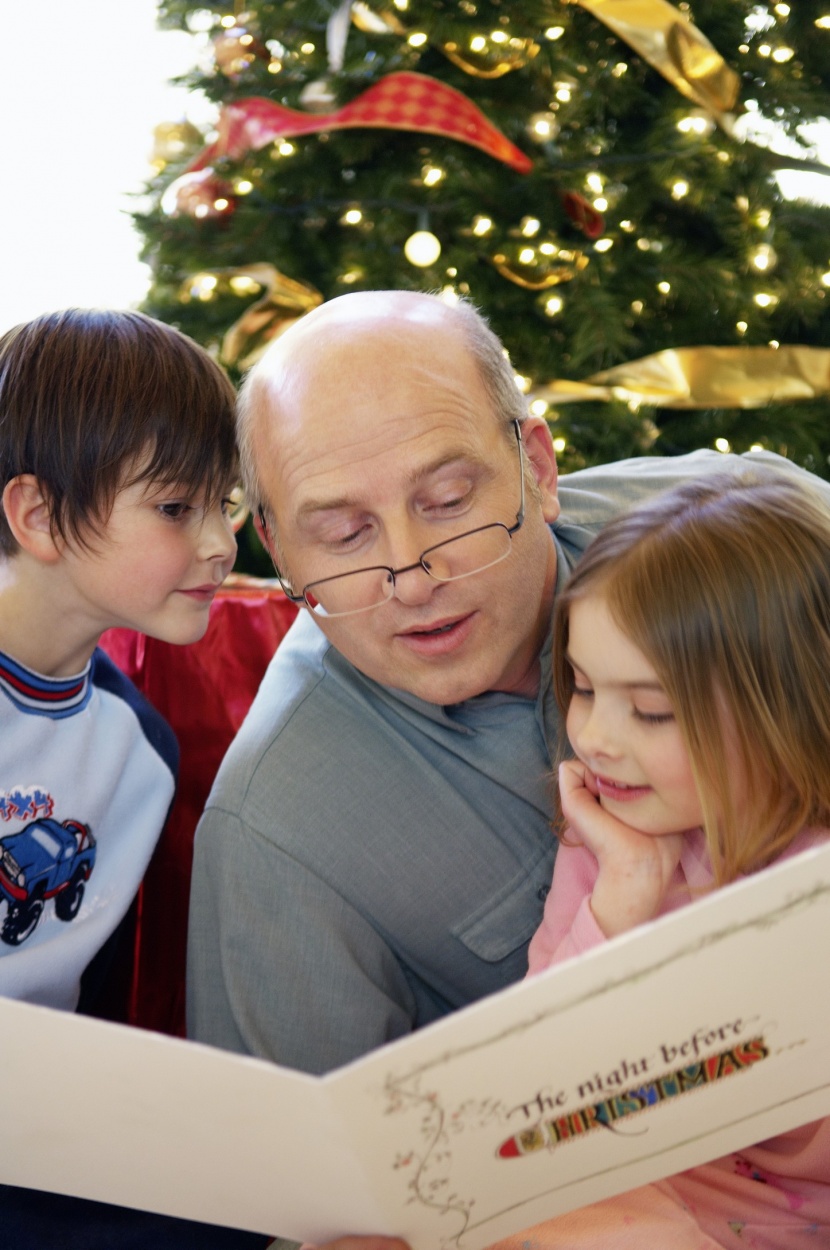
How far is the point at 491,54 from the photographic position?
2.42m

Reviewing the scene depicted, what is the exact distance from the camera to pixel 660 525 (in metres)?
1.23

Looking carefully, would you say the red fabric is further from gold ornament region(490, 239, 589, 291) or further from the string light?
the string light

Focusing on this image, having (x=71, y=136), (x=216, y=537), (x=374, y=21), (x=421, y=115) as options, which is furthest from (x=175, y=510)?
(x=71, y=136)

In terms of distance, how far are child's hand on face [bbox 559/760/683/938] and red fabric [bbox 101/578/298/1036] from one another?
0.76 m

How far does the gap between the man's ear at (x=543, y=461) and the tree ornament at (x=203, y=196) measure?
1569 millimetres

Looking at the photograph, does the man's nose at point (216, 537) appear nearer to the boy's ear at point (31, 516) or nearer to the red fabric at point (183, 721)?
the boy's ear at point (31, 516)

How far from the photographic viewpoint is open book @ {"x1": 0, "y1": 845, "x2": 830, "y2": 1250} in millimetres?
694

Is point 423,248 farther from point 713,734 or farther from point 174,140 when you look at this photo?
point 713,734

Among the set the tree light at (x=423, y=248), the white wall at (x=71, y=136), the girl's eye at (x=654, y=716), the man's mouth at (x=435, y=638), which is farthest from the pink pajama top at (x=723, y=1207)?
the white wall at (x=71, y=136)

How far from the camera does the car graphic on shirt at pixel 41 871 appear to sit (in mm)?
1373

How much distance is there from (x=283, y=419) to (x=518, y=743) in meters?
0.49

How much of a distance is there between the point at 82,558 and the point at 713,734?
83cm

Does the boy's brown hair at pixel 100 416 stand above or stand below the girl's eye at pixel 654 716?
above

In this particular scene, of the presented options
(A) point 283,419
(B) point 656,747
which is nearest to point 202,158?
(A) point 283,419
